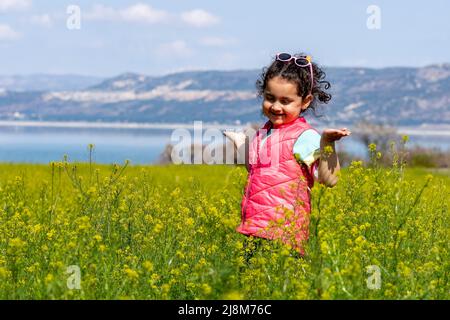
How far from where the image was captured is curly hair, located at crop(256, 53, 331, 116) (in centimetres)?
635

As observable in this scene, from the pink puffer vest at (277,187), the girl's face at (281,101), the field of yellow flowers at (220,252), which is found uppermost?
the girl's face at (281,101)

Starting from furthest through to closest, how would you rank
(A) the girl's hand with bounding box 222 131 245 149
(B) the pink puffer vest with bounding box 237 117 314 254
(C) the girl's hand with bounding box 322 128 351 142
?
1. (A) the girl's hand with bounding box 222 131 245 149
2. (B) the pink puffer vest with bounding box 237 117 314 254
3. (C) the girl's hand with bounding box 322 128 351 142

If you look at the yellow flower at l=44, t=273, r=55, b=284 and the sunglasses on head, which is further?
the sunglasses on head

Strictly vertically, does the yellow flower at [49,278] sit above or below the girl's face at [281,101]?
below

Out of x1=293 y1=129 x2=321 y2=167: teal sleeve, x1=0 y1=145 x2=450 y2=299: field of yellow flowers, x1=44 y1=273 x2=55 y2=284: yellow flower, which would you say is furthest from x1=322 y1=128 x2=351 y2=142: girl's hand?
x1=44 y1=273 x2=55 y2=284: yellow flower

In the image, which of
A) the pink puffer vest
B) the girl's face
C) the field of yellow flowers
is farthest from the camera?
the girl's face

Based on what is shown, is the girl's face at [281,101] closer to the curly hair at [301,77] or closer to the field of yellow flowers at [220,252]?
the curly hair at [301,77]

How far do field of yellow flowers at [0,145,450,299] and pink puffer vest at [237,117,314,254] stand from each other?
0.51ft

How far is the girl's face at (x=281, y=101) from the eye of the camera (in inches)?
247

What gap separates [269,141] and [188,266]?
109 cm

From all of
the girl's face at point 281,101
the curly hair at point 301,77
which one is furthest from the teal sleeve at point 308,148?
the curly hair at point 301,77

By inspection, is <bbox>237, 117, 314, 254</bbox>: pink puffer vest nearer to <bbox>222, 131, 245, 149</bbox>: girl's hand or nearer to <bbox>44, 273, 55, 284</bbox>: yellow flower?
<bbox>222, 131, 245, 149</bbox>: girl's hand

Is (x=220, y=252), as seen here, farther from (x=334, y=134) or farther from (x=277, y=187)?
(x=334, y=134)
